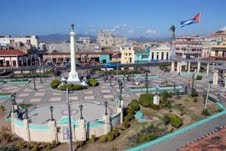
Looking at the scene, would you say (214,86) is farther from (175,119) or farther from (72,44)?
(72,44)

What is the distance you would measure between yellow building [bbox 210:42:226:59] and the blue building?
23.0 m

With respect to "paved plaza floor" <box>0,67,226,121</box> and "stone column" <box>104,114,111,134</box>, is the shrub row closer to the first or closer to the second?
"stone column" <box>104,114,111,134</box>

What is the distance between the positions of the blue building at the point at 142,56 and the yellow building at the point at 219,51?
2300 centimetres

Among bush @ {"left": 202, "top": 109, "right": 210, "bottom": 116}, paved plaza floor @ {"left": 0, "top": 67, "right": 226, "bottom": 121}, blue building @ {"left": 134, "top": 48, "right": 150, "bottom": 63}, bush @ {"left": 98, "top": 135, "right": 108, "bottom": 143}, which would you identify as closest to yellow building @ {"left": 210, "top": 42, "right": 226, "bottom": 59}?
blue building @ {"left": 134, "top": 48, "right": 150, "bottom": 63}

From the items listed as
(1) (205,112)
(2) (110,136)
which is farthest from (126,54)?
(2) (110,136)

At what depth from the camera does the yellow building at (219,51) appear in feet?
257

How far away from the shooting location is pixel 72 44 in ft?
144

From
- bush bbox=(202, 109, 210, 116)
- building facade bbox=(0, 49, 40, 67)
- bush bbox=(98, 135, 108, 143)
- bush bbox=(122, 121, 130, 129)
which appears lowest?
bush bbox=(98, 135, 108, 143)

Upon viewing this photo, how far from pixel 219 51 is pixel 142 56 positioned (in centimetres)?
2672

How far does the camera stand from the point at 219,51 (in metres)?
79.8

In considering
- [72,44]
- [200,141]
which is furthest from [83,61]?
[200,141]

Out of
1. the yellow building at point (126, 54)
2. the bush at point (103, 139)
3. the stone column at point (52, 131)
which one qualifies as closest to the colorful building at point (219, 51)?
the yellow building at point (126, 54)

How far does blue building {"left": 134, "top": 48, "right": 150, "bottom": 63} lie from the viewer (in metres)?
88.9

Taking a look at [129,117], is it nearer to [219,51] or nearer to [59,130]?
[59,130]
